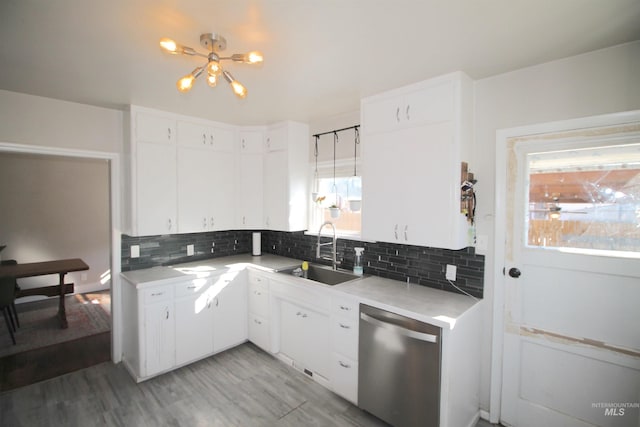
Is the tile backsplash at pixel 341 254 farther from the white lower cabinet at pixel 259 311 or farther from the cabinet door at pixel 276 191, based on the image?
the white lower cabinet at pixel 259 311

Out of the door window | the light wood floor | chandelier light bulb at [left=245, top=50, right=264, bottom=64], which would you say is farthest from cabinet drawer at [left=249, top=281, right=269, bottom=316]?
the door window

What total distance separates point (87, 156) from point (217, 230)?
4.86ft

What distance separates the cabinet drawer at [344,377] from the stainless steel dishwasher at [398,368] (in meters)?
0.06

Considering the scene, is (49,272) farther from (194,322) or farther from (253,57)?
(253,57)

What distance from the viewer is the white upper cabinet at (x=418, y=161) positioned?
2158 mm

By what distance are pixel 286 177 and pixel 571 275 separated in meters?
2.72

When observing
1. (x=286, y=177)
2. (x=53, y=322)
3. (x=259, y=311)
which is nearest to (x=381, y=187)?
(x=286, y=177)

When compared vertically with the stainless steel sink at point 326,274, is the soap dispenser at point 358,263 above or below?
above

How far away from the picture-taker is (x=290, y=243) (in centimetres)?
390

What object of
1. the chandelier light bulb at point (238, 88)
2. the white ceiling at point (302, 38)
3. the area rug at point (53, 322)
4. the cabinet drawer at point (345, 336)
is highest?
the white ceiling at point (302, 38)

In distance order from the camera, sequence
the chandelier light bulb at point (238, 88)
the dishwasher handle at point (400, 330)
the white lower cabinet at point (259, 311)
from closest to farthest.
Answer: the chandelier light bulb at point (238, 88), the dishwasher handle at point (400, 330), the white lower cabinet at point (259, 311)

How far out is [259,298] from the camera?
330 cm

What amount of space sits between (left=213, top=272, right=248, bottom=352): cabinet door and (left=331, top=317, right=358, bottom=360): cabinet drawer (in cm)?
135

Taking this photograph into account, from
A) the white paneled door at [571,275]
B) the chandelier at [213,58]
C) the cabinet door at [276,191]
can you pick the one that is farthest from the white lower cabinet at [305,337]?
the chandelier at [213,58]
